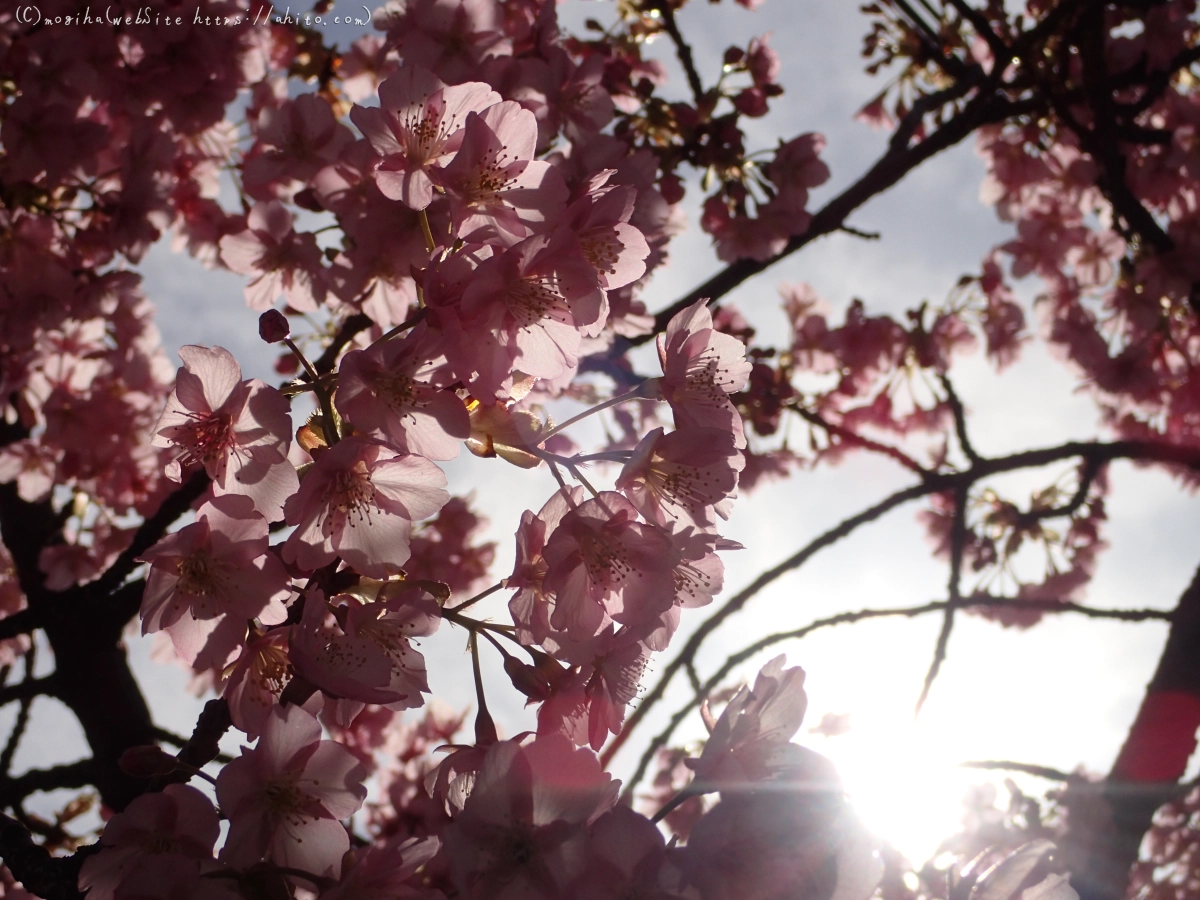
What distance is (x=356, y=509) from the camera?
1268 mm

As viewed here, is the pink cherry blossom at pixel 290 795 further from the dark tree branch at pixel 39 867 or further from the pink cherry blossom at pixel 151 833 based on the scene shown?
the dark tree branch at pixel 39 867

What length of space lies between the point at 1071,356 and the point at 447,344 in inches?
185

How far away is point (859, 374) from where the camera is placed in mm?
5070

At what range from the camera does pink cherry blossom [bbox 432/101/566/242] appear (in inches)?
56.0

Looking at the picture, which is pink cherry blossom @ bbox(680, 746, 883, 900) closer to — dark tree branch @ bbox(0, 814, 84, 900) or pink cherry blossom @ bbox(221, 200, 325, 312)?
dark tree branch @ bbox(0, 814, 84, 900)

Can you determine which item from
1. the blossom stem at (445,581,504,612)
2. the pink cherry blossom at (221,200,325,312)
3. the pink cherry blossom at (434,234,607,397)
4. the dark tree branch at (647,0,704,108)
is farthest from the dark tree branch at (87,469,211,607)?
the dark tree branch at (647,0,704,108)

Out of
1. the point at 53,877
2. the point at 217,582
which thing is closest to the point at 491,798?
the point at 217,582

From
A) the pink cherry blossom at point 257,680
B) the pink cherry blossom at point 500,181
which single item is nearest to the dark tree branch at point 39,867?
the pink cherry blossom at point 257,680

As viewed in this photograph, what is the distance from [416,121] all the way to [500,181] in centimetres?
30

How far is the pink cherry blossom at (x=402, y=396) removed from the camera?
126cm

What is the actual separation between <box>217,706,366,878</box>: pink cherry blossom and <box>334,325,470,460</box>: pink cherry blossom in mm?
432

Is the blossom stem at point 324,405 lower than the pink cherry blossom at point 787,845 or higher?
higher

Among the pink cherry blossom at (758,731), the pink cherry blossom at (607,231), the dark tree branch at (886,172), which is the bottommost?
the pink cherry blossom at (758,731)

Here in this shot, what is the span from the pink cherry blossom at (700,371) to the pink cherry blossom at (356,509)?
45 cm
